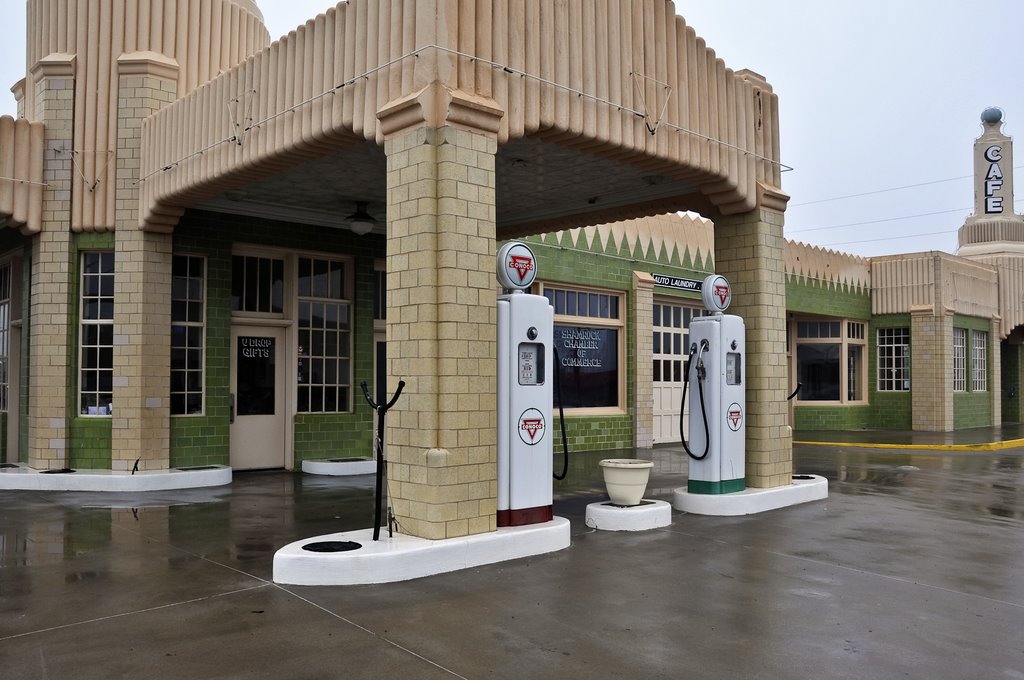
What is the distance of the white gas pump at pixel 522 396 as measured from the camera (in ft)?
23.7

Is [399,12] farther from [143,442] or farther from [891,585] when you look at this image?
[143,442]

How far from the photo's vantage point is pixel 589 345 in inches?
659

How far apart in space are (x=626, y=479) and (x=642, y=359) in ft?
30.3

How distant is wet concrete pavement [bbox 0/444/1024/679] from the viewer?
450 centimetres

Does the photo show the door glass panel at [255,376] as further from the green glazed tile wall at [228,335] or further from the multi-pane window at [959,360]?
the multi-pane window at [959,360]

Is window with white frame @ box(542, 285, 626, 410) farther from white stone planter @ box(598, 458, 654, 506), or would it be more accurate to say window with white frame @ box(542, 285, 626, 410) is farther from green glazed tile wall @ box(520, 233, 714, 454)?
white stone planter @ box(598, 458, 654, 506)

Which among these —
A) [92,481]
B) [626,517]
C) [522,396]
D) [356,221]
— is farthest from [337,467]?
[522,396]

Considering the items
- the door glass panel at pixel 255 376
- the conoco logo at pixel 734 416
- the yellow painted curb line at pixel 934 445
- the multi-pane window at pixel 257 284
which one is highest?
the multi-pane window at pixel 257 284

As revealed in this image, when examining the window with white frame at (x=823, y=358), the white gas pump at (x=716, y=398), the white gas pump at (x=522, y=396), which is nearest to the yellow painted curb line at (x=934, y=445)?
the window with white frame at (x=823, y=358)

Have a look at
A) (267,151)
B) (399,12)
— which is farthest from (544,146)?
(267,151)

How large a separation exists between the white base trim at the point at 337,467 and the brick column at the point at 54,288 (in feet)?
10.6

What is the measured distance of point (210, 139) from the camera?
32.0 feet

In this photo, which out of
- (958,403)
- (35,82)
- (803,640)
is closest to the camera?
(803,640)

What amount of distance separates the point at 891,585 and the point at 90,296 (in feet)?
34.2
